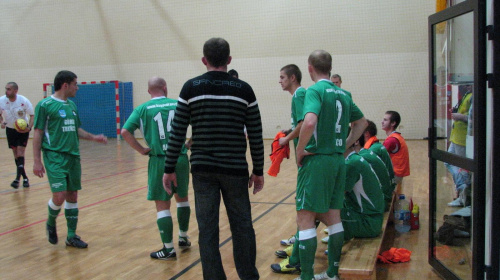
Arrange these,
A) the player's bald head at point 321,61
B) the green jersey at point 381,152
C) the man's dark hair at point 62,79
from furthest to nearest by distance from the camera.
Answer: the green jersey at point 381,152, the man's dark hair at point 62,79, the player's bald head at point 321,61

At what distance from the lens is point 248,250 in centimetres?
307

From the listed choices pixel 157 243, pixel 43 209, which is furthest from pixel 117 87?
pixel 157 243

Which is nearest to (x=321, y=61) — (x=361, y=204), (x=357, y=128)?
(x=357, y=128)

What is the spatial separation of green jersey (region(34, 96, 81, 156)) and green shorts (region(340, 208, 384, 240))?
9.28 ft

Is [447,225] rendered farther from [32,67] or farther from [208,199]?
[32,67]

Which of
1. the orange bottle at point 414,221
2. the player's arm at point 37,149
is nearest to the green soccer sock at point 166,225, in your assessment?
the player's arm at point 37,149

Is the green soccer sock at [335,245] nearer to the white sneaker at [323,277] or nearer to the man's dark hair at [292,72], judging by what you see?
the white sneaker at [323,277]

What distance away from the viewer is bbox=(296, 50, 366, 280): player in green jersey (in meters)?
3.38

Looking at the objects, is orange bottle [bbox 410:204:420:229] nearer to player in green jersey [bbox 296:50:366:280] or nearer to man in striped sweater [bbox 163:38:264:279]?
player in green jersey [bbox 296:50:366:280]

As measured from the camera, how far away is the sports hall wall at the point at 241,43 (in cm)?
1597

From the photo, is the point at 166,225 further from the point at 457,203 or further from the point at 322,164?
the point at 457,203

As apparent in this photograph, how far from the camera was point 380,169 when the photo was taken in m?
5.02

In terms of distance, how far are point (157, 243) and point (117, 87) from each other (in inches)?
566

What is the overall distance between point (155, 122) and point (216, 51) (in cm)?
159
